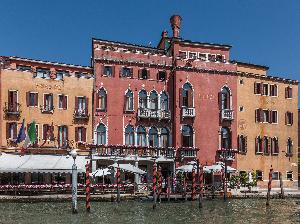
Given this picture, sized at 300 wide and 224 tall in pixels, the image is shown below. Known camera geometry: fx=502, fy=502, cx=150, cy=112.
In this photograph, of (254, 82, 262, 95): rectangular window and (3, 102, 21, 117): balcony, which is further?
(254, 82, 262, 95): rectangular window

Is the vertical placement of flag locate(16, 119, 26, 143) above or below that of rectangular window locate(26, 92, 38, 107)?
below

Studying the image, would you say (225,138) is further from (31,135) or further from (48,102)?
(31,135)

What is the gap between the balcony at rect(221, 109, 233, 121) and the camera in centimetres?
4494

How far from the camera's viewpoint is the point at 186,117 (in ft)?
145

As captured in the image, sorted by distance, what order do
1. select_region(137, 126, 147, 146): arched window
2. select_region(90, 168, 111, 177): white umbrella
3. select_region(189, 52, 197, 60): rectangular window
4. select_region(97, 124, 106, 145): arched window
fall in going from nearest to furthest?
select_region(90, 168, 111, 177): white umbrella → select_region(97, 124, 106, 145): arched window → select_region(137, 126, 147, 146): arched window → select_region(189, 52, 197, 60): rectangular window

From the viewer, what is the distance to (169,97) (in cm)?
4419

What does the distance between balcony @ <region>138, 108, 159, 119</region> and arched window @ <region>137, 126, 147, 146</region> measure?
1135 millimetres

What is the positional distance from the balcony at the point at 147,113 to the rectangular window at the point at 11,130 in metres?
10.3

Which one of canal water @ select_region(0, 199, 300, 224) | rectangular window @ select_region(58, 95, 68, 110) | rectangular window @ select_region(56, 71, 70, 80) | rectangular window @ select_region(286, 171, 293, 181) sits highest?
rectangular window @ select_region(56, 71, 70, 80)

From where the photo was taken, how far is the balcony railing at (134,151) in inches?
1617

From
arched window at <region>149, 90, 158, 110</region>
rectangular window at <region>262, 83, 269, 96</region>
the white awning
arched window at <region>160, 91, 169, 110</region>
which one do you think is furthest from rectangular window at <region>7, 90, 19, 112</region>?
rectangular window at <region>262, 83, 269, 96</region>

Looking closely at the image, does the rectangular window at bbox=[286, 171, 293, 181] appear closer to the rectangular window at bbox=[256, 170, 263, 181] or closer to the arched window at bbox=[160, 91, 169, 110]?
the rectangular window at bbox=[256, 170, 263, 181]

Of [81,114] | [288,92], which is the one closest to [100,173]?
[81,114]

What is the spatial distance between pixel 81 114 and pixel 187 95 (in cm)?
974
